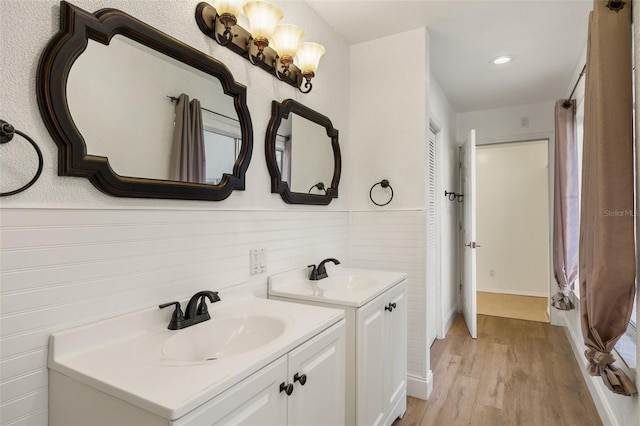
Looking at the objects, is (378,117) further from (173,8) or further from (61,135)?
(61,135)

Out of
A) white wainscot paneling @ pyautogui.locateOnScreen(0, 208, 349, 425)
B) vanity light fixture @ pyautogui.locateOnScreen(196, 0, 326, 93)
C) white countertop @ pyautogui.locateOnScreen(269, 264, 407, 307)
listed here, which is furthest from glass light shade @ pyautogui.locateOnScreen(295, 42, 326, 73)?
white countertop @ pyautogui.locateOnScreen(269, 264, 407, 307)

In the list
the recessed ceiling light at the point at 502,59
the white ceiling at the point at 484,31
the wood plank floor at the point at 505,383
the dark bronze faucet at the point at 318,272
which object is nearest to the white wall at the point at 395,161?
the white ceiling at the point at 484,31

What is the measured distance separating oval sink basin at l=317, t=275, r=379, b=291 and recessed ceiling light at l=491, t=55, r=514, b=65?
2.11 meters

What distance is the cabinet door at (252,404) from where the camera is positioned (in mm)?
767

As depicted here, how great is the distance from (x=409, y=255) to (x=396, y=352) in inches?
26.4

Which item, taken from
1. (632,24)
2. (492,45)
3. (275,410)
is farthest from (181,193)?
(492,45)

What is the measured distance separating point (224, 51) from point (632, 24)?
160 cm

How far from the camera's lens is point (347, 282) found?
Answer: 6.88 feet

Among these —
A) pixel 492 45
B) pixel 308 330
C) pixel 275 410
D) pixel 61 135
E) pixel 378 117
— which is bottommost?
pixel 275 410

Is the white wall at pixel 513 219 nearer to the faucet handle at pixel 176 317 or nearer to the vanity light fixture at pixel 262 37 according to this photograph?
the vanity light fixture at pixel 262 37

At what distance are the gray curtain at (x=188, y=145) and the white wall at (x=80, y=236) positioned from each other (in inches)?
4.4

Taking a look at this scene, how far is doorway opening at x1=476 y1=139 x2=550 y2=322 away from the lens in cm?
489

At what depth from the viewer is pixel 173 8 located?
1.29 metres

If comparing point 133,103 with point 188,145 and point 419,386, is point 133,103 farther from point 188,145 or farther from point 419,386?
point 419,386
